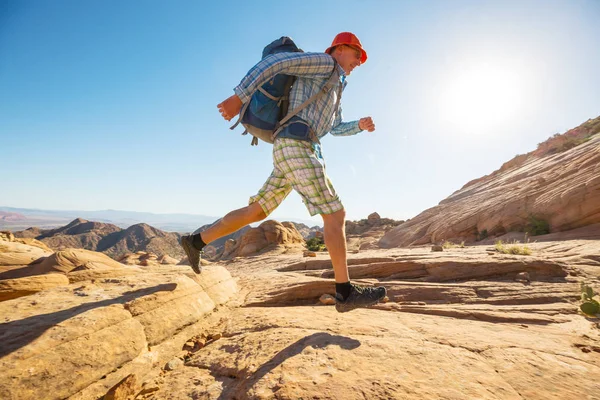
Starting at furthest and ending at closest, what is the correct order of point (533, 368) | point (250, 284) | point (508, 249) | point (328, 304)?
point (508, 249) < point (250, 284) < point (328, 304) < point (533, 368)

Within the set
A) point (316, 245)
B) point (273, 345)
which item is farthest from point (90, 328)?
point (316, 245)

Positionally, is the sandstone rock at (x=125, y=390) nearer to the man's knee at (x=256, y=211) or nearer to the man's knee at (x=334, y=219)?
the man's knee at (x=256, y=211)

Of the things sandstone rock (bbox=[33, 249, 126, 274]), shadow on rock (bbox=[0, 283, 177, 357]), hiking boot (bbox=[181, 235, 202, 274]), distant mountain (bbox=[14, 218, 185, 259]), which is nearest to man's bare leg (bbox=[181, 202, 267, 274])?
hiking boot (bbox=[181, 235, 202, 274])

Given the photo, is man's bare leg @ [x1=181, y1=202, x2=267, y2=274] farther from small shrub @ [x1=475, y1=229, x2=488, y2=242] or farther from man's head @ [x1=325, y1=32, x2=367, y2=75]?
small shrub @ [x1=475, y1=229, x2=488, y2=242]

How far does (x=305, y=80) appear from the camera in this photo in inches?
122

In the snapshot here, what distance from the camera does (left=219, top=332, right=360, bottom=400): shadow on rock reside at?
5.96ft

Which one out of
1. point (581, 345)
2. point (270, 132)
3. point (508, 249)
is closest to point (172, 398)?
point (270, 132)

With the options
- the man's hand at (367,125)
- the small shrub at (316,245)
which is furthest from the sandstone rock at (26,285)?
the small shrub at (316,245)

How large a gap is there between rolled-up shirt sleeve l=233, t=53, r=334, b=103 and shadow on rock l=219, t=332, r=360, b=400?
7.15 ft

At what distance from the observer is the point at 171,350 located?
2.57 meters

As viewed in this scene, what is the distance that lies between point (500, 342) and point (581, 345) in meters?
0.68

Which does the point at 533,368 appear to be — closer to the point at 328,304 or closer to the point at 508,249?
the point at 328,304

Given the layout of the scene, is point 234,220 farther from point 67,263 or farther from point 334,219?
point 67,263

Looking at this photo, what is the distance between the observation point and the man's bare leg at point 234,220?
334cm
